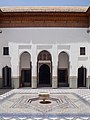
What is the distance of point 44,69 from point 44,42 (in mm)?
2056

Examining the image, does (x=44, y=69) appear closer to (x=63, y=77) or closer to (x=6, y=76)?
(x=63, y=77)

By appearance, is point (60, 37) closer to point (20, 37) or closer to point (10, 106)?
point (20, 37)

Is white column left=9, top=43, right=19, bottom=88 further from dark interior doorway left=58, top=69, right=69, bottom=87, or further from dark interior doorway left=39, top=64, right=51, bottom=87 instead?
dark interior doorway left=58, top=69, right=69, bottom=87

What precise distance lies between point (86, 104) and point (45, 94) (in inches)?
55.6

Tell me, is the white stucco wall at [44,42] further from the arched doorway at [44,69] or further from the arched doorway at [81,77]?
the arched doorway at [44,69]

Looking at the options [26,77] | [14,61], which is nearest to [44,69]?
[26,77]

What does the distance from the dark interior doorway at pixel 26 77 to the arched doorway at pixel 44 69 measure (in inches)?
23.8

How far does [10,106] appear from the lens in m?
5.76

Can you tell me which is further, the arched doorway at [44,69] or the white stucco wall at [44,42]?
the arched doorway at [44,69]

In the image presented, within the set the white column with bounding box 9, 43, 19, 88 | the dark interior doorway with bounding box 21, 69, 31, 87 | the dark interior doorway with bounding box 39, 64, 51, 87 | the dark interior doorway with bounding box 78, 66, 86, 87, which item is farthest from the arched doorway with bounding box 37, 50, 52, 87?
the dark interior doorway with bounding box 78, 66, 86, 87

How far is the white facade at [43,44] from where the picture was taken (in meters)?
9.79

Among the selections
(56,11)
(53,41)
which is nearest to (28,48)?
(53,41)

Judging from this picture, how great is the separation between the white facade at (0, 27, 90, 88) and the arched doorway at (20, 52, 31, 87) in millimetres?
617

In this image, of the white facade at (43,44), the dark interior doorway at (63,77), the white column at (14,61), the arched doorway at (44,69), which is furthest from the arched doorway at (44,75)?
the white column at (14,61)
